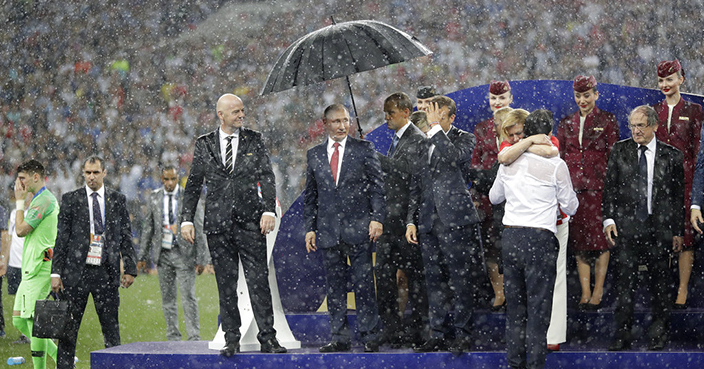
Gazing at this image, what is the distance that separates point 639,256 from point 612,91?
59.0 inches

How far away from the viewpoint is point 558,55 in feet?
50.7

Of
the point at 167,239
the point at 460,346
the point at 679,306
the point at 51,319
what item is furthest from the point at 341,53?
the point at 167,239

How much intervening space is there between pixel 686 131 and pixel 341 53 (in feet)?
7.26

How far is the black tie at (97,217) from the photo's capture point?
18.8ft

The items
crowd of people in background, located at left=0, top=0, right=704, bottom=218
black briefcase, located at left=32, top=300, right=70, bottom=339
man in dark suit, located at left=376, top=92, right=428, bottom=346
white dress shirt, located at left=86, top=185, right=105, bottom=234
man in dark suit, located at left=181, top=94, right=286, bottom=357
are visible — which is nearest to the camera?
man in dark suit, located at left=181, top=94, right=286, bottom=357

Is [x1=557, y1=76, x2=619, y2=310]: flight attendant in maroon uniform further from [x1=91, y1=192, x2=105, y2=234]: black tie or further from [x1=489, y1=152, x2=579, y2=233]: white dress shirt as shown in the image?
[x1=91, y1=192, x2=105, y2=234]: black tie

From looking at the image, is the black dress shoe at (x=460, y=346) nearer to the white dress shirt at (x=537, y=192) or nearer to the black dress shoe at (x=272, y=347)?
the white dress shirt at (x=537, y=192)

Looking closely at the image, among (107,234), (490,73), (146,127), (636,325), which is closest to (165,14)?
(146,127)

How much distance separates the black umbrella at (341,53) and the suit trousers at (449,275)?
0.97m

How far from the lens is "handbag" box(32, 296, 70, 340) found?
5.40m

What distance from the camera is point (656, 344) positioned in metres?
4.88

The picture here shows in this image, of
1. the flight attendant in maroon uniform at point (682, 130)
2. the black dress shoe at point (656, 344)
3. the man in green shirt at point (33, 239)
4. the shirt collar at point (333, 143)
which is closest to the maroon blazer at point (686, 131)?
the flight attendant in maroon uniform at point (682, 130)

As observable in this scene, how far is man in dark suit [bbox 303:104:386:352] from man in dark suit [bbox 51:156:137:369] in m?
1.46

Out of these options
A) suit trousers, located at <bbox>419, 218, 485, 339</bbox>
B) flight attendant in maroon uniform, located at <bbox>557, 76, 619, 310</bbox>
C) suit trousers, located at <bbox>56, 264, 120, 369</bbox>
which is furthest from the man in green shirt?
flight attendant in maroon uniform, located at <bbox>557, 76, 619, 310</bbox>
